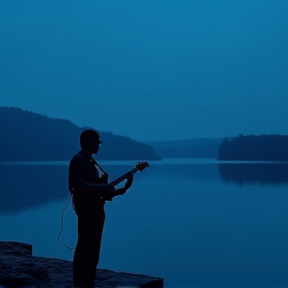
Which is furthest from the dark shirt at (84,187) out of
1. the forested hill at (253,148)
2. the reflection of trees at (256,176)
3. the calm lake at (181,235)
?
the forested hill at (253,148)

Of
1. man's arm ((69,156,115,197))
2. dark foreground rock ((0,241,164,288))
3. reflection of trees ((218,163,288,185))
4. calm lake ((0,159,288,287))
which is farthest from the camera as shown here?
reflection of trees ((218,163,288,185))

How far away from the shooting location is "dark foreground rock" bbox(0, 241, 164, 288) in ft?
21.3

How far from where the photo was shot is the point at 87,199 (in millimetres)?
5719

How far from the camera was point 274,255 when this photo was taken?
1767cm

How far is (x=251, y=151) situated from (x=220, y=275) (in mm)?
141037

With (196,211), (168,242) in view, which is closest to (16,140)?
(196,211)

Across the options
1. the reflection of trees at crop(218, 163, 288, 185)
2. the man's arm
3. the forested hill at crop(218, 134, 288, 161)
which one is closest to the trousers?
the man's arm

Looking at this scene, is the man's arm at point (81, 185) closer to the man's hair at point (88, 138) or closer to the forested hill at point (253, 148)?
the man's hair at point (88, 138)

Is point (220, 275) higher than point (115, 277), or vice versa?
point (115, 277)

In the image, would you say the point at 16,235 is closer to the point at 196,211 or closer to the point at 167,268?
the point at 167,268

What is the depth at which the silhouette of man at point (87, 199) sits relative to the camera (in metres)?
5.68

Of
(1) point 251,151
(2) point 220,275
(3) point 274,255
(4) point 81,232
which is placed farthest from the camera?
(1) point 251,151

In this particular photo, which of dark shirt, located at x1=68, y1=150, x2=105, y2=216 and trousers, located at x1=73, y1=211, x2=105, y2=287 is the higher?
dark shirt, located at x1=68, y1=150, x2=105, y2=216

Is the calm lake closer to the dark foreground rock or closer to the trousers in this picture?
the dark foreground rock
